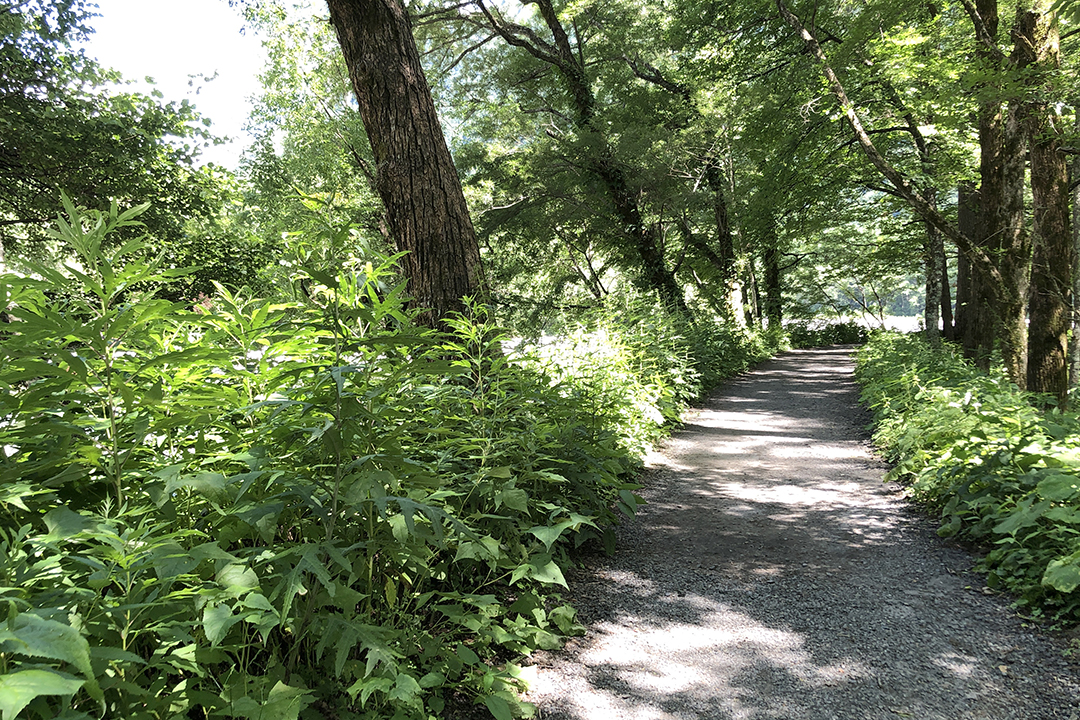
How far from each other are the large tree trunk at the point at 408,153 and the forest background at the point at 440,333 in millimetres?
26

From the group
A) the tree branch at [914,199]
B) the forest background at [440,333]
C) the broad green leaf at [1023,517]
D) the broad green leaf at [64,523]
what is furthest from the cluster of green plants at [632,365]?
the tree branch at [914,199]

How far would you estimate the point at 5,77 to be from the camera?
9711 mm

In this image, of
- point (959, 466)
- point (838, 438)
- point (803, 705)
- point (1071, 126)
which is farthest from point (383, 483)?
point (1071, 126)

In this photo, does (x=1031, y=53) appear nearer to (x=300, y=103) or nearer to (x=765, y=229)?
(x=765, y=229)

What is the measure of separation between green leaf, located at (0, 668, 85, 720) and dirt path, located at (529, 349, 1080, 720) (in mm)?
2085

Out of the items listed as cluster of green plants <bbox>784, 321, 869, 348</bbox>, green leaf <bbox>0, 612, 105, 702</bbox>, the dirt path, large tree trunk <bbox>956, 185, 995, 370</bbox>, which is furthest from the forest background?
cluster of green plants <bbox>784, 321, 869, 348</bbox>

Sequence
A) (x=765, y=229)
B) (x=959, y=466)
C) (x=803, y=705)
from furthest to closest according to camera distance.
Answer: (x=765, y=229), (x=959, y=466), (x=803, y=705)

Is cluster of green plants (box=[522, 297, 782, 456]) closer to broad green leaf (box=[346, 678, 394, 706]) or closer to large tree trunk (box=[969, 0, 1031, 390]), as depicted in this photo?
broad green leaf (box=[346, 678, 394, 706])

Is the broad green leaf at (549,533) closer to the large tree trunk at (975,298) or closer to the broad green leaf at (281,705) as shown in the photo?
the broad green leaf at (281,705)

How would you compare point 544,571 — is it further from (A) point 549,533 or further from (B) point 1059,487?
(B) point 1059,487

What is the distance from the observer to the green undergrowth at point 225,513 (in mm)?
1402

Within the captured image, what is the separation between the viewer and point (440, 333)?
2.54 metres

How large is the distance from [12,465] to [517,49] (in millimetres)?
18450

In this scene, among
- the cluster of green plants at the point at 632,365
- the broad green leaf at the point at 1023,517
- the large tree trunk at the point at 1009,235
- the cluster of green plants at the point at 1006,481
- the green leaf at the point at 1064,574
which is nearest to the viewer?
the green leaf at the point at 1064,574
